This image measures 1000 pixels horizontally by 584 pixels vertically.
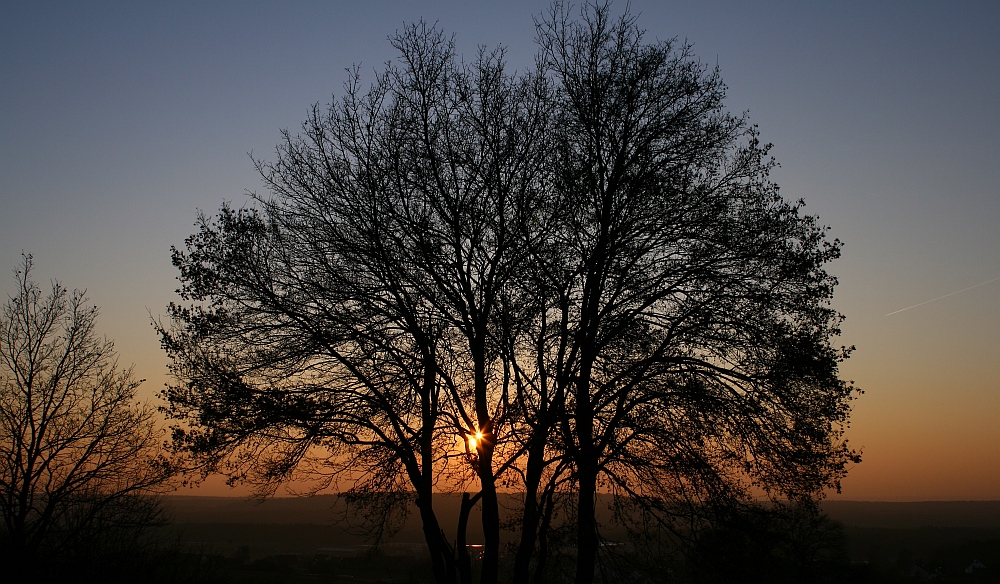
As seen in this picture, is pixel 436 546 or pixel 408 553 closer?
pixel 436 546

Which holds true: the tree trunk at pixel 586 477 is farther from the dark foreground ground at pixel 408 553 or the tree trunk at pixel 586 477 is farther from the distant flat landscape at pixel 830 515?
the distant flat landscape at pixel 830 515

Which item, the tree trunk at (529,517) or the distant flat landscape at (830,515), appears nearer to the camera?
the tree trunk at (529,517)

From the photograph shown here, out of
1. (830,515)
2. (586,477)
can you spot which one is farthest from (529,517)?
(830,515)

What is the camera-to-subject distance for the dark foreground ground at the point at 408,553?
490 inches

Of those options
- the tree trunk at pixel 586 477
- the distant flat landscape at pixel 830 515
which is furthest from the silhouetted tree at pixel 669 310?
the distant flat landscape at pixel 830 515

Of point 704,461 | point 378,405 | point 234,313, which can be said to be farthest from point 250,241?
point 704,461

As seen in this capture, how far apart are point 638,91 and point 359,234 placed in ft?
19.3

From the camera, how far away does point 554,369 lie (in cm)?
1240

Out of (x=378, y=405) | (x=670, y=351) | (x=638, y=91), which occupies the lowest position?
(x=378, y=405)

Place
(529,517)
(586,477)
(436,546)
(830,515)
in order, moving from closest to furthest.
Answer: (586,477), (529,517), (436,546), (830,515)

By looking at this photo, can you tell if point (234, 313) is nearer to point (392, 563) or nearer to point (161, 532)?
point (161, 532)

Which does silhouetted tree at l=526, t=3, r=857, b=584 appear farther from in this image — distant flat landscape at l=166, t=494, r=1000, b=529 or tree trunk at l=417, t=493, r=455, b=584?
distant flat landscape at l=166, t=494, r=1000, b=529

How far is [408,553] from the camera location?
51.8 metres

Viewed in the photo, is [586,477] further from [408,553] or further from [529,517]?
[408,553]
